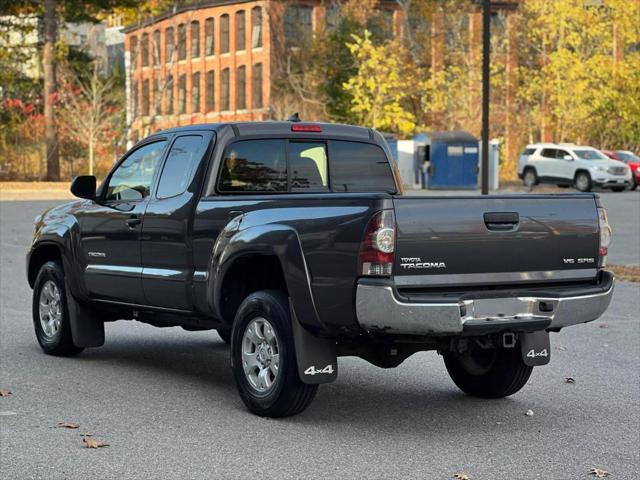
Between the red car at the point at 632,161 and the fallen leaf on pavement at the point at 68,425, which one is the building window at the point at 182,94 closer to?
the red car at the point at 632,161

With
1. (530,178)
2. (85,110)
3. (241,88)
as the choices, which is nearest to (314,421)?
(530,178)

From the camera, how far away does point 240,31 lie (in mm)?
80625

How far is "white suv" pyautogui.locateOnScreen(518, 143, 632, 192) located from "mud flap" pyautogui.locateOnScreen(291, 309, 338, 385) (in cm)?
4648

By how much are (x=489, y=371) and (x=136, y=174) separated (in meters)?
3.08

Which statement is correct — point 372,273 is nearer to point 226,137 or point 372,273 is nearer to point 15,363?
point 226,137

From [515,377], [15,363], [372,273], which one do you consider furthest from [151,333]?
[372,273]

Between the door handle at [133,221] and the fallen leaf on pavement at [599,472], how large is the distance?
4.22m

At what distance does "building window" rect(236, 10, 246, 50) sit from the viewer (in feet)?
263

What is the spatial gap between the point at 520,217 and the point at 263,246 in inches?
60.5

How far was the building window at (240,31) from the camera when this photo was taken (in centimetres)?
8012

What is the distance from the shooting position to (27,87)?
220 feet

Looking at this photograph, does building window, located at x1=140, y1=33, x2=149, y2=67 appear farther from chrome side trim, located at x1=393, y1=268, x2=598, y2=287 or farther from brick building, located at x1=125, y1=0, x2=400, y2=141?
chrome side trim, located at x1=393, y1=268, x2=598, y2=287

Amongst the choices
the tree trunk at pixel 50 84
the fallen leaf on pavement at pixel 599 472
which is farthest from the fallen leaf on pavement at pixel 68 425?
the tree trunk at pixel 50 84

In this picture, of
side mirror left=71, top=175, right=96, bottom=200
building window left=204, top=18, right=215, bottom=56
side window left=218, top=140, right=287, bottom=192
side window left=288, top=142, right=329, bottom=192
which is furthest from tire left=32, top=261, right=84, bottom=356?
building window left=204, top=18, right=215, bottom=56
